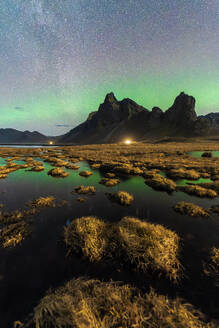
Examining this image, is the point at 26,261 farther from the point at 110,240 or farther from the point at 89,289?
the point at 110,240

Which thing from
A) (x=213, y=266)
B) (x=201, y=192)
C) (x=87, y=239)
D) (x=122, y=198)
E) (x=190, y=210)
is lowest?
(x=213, y=266)

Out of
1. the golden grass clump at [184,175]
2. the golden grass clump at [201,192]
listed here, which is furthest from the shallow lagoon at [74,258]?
the golden grass clump at [184,175]

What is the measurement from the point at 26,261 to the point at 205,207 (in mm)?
15815

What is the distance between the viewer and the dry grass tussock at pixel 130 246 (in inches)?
245

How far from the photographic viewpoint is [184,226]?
32.0 feet

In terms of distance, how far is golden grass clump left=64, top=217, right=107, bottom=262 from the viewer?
6.91 m

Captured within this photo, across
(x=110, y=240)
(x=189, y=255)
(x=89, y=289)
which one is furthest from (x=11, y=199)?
(x=189, y=255)

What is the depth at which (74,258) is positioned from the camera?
22.3 ft

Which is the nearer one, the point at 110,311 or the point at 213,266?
the point at 110,311

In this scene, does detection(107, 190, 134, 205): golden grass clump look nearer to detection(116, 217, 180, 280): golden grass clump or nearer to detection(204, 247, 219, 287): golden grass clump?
detection(116, 217, 180, 280): golden grass clump

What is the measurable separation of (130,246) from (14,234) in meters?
8.13

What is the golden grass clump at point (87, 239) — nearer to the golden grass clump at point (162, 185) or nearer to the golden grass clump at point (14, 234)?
the golden grass clump at point (14, 234)

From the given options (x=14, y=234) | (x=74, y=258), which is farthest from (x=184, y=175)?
(x=14, y=234)

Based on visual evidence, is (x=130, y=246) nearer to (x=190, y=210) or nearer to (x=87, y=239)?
(x=87, y=239)
